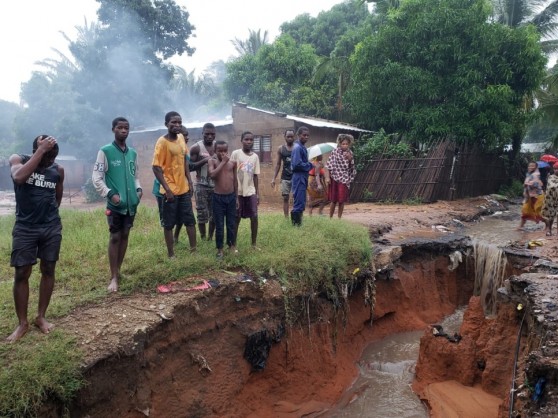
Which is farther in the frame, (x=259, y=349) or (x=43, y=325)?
(x=259, y=349)

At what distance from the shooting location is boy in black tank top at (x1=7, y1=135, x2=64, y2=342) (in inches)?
143

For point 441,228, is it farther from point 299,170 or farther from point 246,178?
point 246,178

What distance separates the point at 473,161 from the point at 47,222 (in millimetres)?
14564

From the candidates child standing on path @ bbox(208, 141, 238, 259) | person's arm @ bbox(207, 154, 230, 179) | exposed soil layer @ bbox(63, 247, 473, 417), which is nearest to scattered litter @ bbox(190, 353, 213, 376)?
exposed soil layer @ bbox(63, 247, 473, 417)

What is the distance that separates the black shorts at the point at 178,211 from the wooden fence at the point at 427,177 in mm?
9986

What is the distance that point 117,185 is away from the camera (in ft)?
15.2

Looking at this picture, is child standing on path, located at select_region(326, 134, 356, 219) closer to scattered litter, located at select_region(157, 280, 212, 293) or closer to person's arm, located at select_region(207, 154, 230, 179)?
person's arm, located at select_region(207, 154, 230, 179)

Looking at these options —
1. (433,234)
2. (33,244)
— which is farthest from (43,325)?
(433,234)

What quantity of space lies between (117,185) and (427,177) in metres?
11.3

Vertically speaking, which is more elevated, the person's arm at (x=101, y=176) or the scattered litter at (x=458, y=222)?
the person's arm at (x=101, y=176)

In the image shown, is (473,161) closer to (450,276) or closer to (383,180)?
(383,180)

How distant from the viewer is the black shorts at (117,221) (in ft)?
15.4

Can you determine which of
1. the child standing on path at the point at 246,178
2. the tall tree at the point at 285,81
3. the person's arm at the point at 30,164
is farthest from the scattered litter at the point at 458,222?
the tall tree at the point at 285,81

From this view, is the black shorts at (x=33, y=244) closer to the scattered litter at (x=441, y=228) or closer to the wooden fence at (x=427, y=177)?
the scattered litter at (x=441, y=228)
